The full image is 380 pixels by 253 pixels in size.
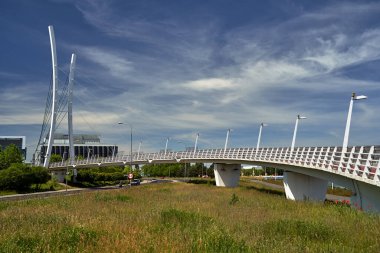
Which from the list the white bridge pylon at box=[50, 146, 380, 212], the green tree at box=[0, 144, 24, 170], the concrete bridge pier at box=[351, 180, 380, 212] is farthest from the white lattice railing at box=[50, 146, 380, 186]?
the green tree at box=[0, 144, 24, 170]

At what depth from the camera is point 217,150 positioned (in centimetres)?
6550

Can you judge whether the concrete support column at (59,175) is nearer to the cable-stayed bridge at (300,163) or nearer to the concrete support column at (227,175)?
the cable-stayed bridge at (300,163)

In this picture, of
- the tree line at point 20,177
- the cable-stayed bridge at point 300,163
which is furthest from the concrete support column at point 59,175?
the tree line at point 20,177

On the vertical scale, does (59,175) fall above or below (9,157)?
below

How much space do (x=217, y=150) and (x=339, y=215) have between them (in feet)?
160

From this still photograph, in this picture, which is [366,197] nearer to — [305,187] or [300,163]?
[300,163]

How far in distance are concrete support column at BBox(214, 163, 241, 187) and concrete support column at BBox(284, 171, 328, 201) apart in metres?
28.5

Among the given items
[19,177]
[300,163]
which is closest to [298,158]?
[300,163]

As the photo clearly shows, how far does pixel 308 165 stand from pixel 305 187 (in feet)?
25.8

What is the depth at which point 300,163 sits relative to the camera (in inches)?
1286

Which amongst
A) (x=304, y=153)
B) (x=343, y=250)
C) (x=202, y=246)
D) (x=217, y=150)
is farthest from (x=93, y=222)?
(x=217, y=150)

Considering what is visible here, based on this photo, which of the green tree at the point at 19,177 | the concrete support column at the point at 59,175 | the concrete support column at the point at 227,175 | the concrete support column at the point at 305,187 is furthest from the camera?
the concrete support column at the point at 59,175

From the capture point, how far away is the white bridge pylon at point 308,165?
18909mm

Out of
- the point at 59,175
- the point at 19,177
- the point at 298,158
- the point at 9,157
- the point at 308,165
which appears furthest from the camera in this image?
the point at 59,175
